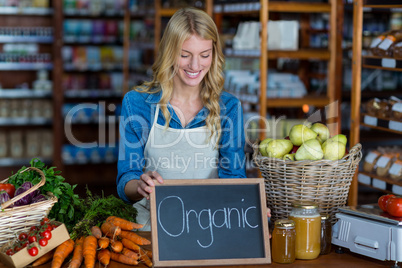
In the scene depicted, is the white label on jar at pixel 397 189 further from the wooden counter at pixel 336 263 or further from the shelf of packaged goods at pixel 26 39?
the shelf of packaged goods at pixel 26 39

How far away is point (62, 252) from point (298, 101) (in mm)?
3008

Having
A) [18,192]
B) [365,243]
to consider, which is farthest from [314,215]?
[18,192]

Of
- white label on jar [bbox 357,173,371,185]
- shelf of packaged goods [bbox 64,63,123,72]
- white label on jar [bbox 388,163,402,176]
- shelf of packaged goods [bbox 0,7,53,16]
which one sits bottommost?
white label on jar [bbox 357,173,371,185]

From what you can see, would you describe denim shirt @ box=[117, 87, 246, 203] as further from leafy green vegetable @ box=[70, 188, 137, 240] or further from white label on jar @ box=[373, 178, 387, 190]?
white label on jar @ box=[373, 178, 387, 190]

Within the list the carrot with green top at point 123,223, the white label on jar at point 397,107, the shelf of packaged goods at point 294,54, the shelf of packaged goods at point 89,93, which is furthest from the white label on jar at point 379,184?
the shelf of packaged goods at point 89,93

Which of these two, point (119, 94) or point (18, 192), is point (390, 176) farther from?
point (119, 94)

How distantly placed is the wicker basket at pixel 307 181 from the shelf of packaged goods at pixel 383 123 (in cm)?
177

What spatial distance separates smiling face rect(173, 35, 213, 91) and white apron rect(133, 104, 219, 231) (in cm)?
24

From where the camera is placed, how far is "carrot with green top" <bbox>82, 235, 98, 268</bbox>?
5.71ft

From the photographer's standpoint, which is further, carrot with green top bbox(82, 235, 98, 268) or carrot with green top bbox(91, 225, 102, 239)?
carrot with green top bbox(91, 225, 102, 239)

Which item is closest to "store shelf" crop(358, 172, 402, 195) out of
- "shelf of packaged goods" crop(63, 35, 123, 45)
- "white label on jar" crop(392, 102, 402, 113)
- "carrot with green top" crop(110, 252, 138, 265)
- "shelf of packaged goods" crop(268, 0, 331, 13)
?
"white label on jar" crop(392, 102, 402, 113)

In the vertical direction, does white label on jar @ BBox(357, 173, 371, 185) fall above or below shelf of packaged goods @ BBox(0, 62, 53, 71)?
below

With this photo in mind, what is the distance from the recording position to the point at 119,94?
22.3ft

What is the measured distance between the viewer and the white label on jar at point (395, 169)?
3633mm
